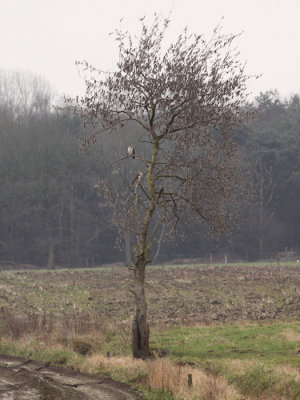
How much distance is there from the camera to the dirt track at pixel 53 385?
1415 cm

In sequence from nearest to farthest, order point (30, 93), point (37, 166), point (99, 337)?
point (99, 337) → point (37, 166) → point (30, 93)

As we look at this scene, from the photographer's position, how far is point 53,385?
15.2m

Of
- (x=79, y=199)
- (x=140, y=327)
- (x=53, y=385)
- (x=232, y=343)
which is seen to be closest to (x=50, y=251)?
(x=79, y=199)

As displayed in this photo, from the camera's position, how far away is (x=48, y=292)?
32.4 m

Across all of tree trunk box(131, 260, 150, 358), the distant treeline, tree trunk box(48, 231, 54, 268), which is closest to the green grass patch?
tree trunk box(131, 260, 150, 358)

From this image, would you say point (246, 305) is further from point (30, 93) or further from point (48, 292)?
point (30, 93)

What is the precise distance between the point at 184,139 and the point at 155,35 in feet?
11.9

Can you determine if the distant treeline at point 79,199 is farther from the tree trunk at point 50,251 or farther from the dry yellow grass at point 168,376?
the dry yellow grass at point 168,376

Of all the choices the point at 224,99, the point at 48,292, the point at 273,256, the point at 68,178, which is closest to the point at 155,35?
the point at 224,99

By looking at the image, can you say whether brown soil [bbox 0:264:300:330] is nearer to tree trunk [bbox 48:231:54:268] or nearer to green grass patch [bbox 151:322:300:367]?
green grass patch [bbox 151:322:300:367]

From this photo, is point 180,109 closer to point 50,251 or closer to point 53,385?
point 53,385

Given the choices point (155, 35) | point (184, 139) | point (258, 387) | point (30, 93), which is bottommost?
point (258, 387)

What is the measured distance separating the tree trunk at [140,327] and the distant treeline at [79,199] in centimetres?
3860

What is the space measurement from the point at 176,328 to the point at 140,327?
603 cm
